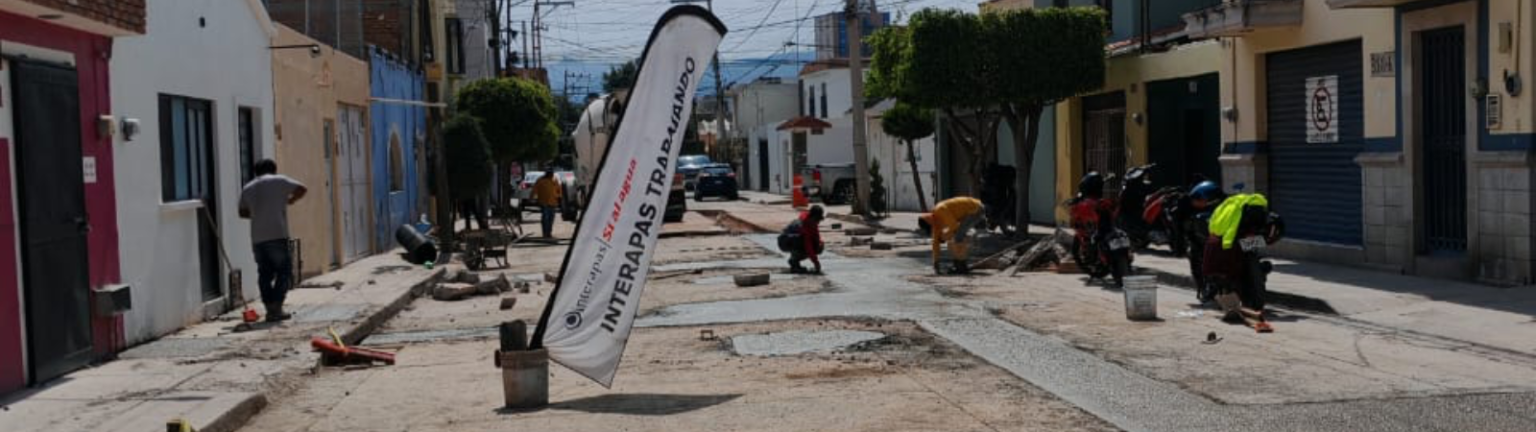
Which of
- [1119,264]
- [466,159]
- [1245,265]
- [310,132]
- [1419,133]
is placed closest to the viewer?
[1245,265]

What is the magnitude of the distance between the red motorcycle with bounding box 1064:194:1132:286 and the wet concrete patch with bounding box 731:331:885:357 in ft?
17.7

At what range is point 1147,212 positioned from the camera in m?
17.3

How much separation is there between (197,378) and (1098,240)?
10431mm

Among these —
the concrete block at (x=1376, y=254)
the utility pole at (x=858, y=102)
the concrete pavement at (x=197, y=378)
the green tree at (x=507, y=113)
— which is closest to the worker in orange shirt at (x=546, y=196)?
the utility pole at (x=858, y=102)

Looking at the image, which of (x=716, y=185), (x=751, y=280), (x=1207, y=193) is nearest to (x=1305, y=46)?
(x=1207, y=193)

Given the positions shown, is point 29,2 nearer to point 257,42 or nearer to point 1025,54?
point 257,42

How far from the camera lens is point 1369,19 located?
17797 millimetres

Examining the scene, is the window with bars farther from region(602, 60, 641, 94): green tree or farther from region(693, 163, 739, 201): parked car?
region(602, 60, 641, 94): green tree

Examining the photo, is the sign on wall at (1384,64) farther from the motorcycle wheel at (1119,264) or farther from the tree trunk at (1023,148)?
the tree trunk at (1023,148)

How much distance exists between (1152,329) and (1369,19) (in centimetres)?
657

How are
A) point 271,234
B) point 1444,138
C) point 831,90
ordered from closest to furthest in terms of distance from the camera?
point 271,234
point 1444,138
point 831,90

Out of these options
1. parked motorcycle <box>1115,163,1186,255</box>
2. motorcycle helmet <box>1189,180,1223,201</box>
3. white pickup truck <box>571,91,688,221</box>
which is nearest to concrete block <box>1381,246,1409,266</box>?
parked motorcycle <box>1115,163,1186,255</box>

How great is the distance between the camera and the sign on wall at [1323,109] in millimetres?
19047

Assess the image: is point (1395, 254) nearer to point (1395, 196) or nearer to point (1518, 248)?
point (1395, 196)
